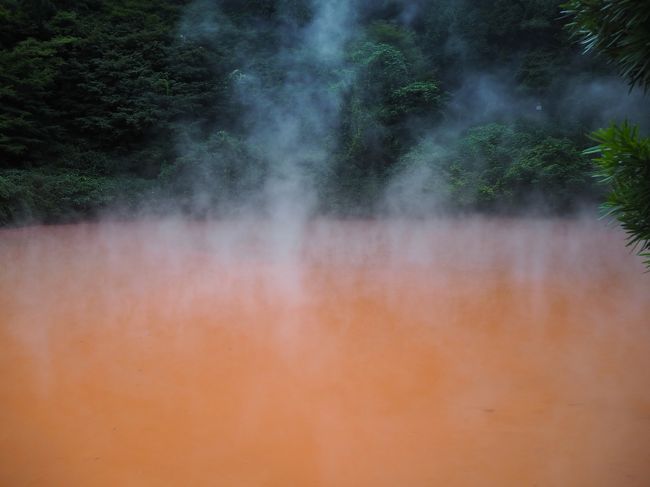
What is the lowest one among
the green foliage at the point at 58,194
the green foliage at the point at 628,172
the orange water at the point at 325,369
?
the orange water at the point at 325,369

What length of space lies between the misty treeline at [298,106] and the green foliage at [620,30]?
4708 millimetres

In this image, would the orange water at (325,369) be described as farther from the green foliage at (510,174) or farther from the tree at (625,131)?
the green foliage at (510,174)

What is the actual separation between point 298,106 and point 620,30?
636 centimetres

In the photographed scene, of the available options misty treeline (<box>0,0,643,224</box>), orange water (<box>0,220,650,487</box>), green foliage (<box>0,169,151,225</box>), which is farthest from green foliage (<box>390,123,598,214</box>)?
green foliage (<box>0,169,151,225</box>)

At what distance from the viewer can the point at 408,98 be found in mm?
7191

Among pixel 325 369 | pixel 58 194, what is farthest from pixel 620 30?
pixel 58 194

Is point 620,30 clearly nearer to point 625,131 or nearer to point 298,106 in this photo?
point 625,131

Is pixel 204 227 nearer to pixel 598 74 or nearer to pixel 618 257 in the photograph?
pixel 618 257

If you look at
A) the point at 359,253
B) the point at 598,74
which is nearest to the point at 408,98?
the point at 598,74

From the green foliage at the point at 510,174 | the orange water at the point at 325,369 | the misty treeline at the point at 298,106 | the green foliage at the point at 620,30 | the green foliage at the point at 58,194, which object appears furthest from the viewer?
the misty treeline at the point at 298,106

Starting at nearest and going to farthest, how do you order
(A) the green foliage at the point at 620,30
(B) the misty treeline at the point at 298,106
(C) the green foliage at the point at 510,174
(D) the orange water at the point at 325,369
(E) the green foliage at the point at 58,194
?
(A) the green foliage at the point at 620,30, (D) the orange water at the point at 325,369, (E) the green foliage at the point at 58,194, (C) the green foliage at the point at 510,174, (B) the misty treeline at the point at 298,106

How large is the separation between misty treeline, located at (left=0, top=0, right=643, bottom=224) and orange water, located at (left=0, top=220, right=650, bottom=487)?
2044mm

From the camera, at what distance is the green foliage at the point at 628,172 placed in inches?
55.7

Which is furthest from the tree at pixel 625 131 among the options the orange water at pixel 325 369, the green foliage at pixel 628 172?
the orange water at pixel 325 369
